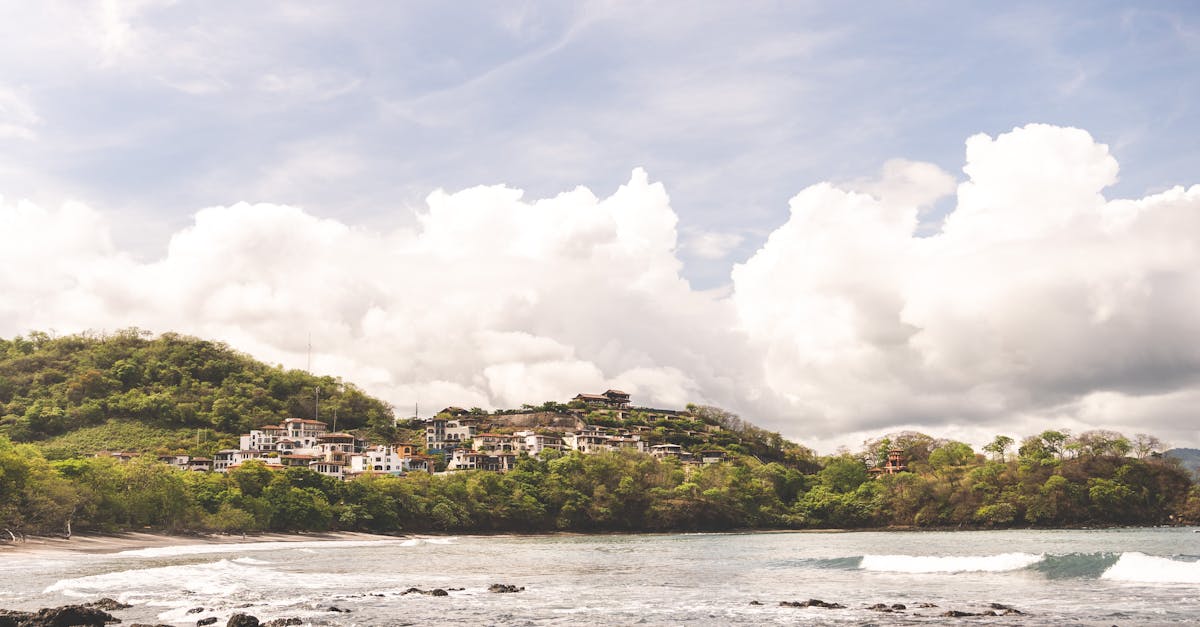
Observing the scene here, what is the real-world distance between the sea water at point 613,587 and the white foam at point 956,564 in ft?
0.35

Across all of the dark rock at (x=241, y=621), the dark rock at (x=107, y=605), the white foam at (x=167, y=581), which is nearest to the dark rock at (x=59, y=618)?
the dark rock at (x=107, y=605)

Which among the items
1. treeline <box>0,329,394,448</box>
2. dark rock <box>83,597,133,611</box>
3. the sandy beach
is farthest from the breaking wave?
treeline <box>0,329,394,448</box>

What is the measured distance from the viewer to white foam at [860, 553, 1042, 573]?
44.2 meters

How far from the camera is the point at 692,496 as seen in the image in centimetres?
12469

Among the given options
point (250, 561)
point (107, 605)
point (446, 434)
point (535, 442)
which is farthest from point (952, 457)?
point (107, 605)

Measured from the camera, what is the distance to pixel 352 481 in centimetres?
10069

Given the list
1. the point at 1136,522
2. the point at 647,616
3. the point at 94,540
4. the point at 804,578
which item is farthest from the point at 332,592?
the point at 1136,522

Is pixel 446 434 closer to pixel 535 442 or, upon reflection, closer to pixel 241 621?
pixel 535 442

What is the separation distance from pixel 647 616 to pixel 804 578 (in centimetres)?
1737

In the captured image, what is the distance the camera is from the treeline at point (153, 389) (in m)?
150

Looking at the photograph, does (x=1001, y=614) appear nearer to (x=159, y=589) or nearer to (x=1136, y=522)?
(x=159, y=589)

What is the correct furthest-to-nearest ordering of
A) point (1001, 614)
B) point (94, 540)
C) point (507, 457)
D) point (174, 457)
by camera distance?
point (507, 457)
point (174, 457)
point (94, 540)
point (1001, 614)

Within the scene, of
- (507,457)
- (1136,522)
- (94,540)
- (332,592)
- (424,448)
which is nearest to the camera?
(332,592)

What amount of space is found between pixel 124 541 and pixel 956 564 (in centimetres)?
5823
